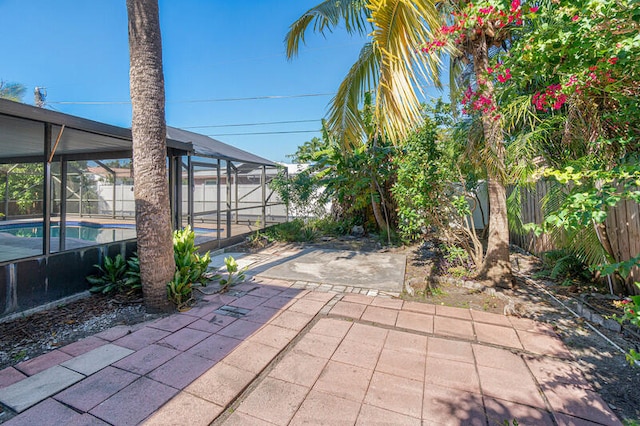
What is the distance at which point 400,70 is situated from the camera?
3.39m

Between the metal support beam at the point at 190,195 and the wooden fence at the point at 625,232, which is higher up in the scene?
the metal support beam at the point at 190,195

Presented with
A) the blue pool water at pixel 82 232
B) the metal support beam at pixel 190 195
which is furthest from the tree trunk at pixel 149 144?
the metal support beam at pixel 190 195

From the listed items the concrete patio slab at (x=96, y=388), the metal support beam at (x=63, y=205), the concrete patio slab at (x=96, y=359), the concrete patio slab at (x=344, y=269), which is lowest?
the concrete patio slab at (x=96, y=388)

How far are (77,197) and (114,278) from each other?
20.9 feet

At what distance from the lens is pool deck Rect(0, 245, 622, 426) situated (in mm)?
2047

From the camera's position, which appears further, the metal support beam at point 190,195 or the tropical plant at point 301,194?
the tropical plant at point 301,194

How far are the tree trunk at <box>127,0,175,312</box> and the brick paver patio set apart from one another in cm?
65

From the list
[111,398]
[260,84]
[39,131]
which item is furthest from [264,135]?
[111,398]

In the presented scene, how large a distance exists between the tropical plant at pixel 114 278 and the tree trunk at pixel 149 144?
75cm

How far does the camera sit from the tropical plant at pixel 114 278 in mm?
4251

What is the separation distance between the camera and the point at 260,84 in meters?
19.0

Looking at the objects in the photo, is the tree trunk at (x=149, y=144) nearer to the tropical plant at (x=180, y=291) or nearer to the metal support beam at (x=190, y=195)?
the tropical plant at (x=180, y=291)

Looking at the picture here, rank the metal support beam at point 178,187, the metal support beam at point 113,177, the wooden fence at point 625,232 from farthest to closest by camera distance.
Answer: the metal support beam at point 113,177 < the metal support beam at point 178,187 < the wooden fence at point 625,232

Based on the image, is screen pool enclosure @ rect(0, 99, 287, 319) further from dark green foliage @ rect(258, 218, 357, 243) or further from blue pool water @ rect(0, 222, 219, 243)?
dark green foliage @ rect(258, 218, 357, 243)
